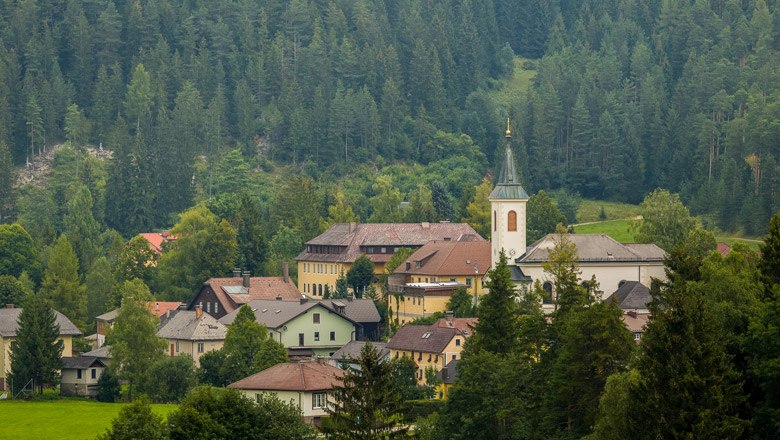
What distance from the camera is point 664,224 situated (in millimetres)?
126875

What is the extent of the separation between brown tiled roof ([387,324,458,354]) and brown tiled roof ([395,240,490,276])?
39.4ft

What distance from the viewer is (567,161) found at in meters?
177

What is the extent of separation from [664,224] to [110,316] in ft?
121

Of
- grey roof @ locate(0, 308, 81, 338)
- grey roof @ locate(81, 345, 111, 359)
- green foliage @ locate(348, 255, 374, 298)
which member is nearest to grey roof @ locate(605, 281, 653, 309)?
A: green foliage @ locate(348, 255, 374, 298)

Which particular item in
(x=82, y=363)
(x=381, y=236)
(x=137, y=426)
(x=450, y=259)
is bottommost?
(x=137, y=426)

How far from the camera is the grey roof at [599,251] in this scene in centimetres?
11256

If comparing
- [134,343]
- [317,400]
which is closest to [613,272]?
[134,343]

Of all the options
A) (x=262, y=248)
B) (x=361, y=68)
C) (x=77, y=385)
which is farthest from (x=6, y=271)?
(x=361, y=68)

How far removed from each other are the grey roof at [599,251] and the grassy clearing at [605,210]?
41.9m

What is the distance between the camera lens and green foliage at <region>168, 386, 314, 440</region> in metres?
70.0

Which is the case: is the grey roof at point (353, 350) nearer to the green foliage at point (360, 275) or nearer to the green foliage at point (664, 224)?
the green foliage at point (360, 275)

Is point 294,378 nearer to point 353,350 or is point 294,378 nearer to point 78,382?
point 353,350

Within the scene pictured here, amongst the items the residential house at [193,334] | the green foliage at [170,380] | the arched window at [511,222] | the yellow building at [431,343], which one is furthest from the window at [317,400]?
the arched window at [511,222]

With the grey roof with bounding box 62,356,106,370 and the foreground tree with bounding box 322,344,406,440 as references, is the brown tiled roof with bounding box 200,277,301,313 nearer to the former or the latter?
the grey roof with bounding box 62,356,106,370
